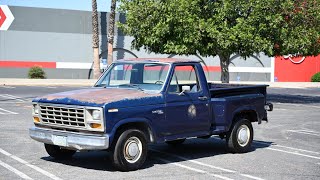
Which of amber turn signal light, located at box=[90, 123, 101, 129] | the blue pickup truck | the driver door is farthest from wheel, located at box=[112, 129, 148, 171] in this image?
the driver door

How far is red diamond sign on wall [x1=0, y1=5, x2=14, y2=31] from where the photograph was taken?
1706 inches

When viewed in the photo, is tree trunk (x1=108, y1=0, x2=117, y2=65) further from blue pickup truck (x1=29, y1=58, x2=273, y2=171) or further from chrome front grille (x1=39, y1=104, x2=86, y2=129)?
chrome front grille (x1=39, y1=104, x2=86, y2=129)

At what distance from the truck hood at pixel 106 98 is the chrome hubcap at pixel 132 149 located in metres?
0.61

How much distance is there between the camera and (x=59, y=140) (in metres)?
9.16

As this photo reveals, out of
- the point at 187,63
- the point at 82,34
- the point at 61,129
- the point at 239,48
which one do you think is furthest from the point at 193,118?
the point at 82,34

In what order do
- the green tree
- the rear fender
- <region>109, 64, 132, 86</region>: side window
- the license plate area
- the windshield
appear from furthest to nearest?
the green tree
the rear fender
<region>109, 64, 132, 86</region>: side window
the windshield
the license plate area

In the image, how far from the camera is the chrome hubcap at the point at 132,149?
913cm

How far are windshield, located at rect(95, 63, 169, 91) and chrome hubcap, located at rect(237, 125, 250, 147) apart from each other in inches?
91.3

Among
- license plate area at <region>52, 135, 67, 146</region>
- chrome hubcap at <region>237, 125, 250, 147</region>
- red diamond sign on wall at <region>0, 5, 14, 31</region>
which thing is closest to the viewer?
license plate area at <region>52, 135, 67, 146</region>

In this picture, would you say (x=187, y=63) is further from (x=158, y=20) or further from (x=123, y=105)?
(x=158, y=20)

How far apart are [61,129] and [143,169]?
5.04 ft

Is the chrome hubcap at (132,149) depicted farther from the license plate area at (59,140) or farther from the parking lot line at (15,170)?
the parking lot line at (15,170)

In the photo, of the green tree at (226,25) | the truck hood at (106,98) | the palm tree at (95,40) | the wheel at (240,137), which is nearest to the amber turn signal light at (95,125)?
the truck hood at (106,98)

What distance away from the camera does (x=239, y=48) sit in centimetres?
2467
